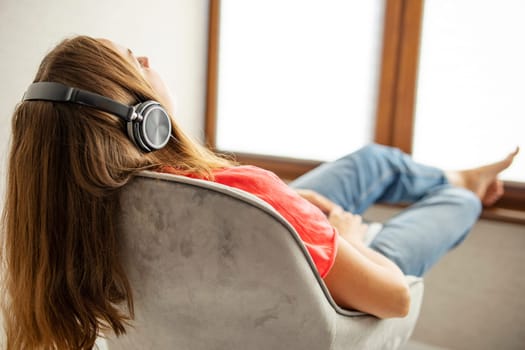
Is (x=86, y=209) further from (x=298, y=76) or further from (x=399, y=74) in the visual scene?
(x=298, y=76)

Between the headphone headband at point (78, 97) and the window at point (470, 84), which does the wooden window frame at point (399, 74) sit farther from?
the headphone headband at point (78, 97)

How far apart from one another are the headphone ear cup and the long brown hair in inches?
0.6

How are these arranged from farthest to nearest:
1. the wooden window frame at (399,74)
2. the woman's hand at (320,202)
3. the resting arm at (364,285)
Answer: the wooden window frame at (399,74)
the woman's hand at (320,202)
the resting arm at (364,285)

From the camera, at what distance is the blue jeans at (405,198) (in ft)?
3.98

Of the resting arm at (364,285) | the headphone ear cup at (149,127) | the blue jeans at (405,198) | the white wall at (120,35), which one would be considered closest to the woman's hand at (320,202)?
the blue jeans at (405,198)

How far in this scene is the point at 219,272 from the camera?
723mm

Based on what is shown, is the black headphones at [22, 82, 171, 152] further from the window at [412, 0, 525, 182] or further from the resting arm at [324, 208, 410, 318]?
the window at [412, 0, 525, 182]

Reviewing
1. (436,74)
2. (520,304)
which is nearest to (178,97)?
(436,74)

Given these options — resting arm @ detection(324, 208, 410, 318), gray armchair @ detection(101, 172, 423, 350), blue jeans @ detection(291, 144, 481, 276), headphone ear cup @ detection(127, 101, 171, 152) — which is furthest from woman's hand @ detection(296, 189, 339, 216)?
headphone ear cup @ detection(127, 101, 171, 152)

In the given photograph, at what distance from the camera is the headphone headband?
70 centimetres

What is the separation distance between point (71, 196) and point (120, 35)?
131 centimetres

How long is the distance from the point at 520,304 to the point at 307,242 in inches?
46.7

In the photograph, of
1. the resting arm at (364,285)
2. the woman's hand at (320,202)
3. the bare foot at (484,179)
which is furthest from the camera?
the bare foot at (484,179)

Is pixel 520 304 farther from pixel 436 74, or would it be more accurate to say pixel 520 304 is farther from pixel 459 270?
pixel 436 74
